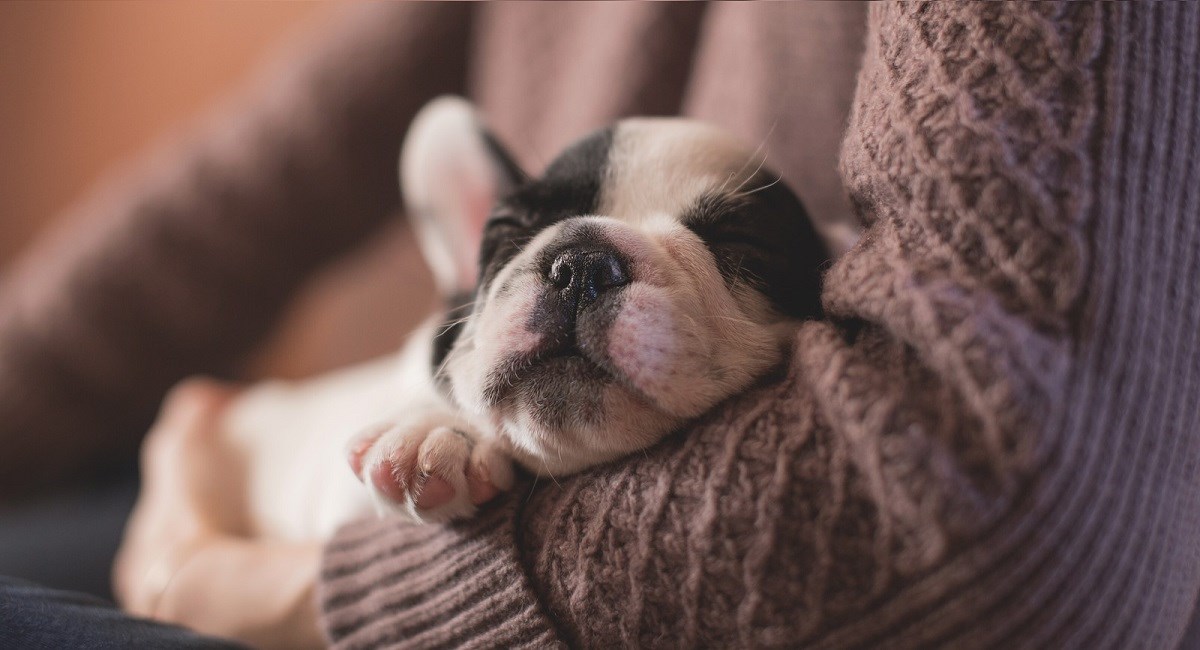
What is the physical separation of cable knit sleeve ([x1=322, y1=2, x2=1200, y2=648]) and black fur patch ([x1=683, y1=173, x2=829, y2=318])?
0.46 ft

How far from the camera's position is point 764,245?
2.21 feet

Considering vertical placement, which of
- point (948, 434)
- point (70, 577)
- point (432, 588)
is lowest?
point (70, 577)

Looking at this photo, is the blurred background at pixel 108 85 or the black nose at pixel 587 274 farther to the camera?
the blurred background at pixel 108 85

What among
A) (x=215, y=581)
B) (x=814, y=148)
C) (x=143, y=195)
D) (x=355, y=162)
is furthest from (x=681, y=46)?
(x=143, y=195)

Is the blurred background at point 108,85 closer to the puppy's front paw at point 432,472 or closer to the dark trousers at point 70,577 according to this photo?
the dark trousers at point 70,577

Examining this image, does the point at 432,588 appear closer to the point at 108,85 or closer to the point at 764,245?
the point at 764,245

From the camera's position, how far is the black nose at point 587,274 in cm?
57

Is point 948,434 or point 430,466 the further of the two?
point 430,466

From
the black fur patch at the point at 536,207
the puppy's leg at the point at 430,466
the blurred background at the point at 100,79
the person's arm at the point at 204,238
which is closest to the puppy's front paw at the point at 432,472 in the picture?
the puppy's leg at the point at 430,466

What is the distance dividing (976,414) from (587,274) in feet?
0.91

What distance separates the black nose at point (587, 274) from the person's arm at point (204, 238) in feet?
3.06

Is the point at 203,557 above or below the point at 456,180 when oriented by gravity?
below

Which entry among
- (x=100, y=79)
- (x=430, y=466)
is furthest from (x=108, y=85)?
(x=430, y=466)

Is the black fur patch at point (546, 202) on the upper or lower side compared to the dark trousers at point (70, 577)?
upper
